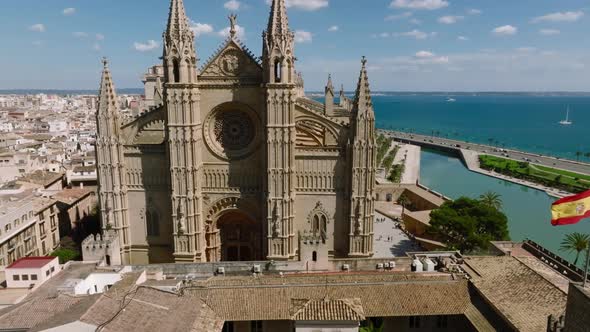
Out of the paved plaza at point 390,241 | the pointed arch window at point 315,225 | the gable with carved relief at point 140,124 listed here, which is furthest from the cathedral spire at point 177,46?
the paved plaza at point 390,241

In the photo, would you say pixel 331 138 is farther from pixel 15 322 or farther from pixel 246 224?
pixel 15 322

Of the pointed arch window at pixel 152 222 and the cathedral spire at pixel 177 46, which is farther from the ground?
the cathedral spire at pixel 177 46

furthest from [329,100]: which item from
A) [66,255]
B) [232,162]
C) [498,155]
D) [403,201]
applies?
[498,155]

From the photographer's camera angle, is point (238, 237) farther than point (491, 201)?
No

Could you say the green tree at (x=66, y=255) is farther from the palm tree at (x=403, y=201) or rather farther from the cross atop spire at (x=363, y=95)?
the palm tree at (x=403, y=201)

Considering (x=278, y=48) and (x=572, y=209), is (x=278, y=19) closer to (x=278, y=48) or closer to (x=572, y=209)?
(x=278, y=48)

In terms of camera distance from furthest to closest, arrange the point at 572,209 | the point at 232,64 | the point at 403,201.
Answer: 1. the point at 403,201
2. the point at 232,64
3. the point at 572,209
